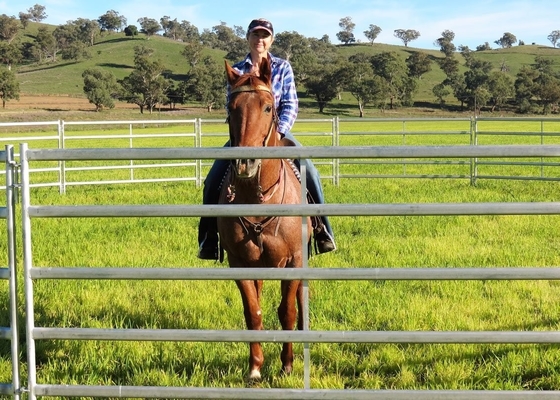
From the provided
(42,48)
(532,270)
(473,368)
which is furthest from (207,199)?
(42,48)

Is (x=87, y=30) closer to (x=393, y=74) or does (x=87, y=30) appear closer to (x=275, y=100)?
(x=393, y=74)

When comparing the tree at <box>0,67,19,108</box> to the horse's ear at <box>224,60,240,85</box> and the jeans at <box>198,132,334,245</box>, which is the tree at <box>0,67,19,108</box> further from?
the horse's ear at <box>224,60,240,85</box>

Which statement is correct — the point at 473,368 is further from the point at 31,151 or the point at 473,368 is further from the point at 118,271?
the point at 31,151

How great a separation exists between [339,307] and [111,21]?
204549mm

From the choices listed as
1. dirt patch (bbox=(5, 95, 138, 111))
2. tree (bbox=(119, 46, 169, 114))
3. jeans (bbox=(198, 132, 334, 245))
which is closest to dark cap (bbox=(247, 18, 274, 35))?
jeans (bbox=(198, 132, 334, 245))

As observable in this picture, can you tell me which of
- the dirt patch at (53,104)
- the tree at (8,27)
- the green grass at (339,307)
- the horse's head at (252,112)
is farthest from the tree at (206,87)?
the horse's head at (252,112)

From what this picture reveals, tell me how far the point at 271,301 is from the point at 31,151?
3.26m

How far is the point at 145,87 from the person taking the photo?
4055 inches

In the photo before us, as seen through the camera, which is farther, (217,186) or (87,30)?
(87,30)

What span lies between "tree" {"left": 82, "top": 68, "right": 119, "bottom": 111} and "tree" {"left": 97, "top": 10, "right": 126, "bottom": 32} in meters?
89.5

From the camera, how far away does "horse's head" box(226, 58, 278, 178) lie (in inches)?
152

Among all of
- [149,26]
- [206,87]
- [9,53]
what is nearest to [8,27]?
[9,53]

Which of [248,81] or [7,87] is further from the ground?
[7,87]

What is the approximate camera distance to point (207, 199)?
514cm
